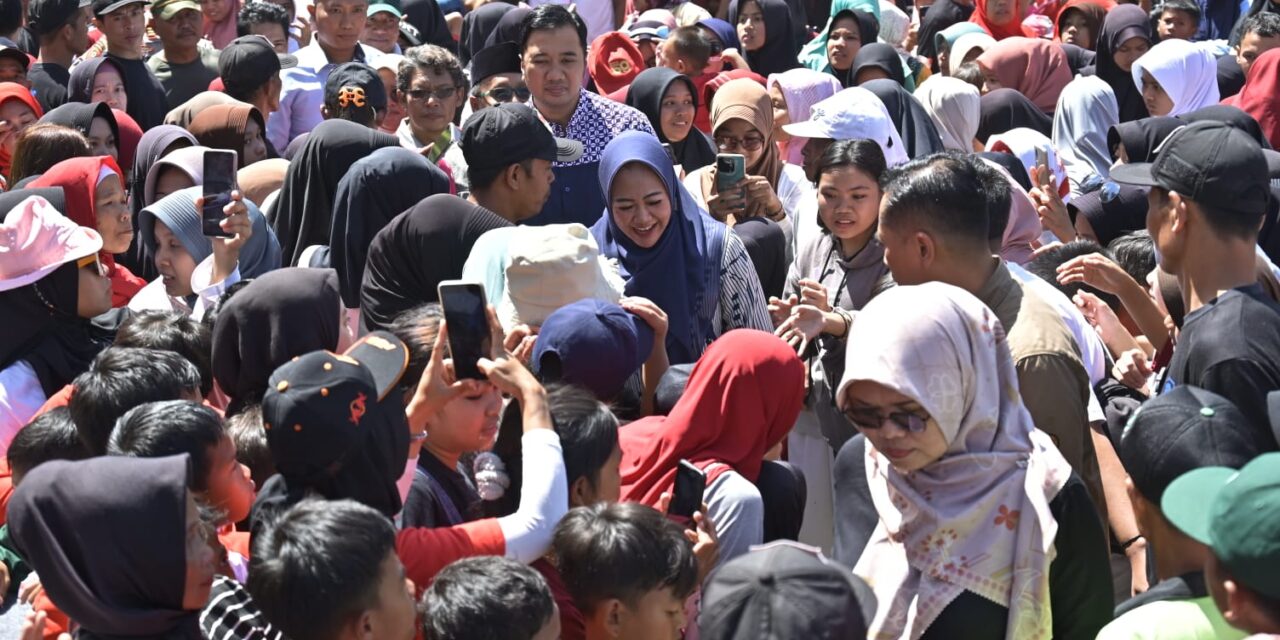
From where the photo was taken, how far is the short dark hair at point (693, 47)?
8.50 metres

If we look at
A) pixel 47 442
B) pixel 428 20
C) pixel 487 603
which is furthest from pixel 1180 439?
pixel 428 20

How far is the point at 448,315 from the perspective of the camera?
127 inches

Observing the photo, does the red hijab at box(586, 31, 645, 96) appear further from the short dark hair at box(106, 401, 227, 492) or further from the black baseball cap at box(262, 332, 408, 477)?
the black baseball cap at box(262, 332, 408, 477)

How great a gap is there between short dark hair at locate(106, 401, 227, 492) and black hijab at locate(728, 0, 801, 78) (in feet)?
22.9

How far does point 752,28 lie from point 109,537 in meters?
7.56

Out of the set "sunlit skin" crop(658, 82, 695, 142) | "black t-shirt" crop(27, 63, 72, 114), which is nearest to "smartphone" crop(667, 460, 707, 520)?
"sunlit skin" crop(658, 82, 695, 142)

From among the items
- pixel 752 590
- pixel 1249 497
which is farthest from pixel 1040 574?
pixel 752 590

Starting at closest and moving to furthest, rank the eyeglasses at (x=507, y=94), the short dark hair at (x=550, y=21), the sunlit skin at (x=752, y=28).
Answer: the short dark hair at (x=550, y=21) < the eyeglasses at (x=507, y=94) < the sunlit skin at (x=752, y=28)

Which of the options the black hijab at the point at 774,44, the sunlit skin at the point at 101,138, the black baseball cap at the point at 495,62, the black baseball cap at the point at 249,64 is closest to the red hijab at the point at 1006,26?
the black hijab at the point at 774,44

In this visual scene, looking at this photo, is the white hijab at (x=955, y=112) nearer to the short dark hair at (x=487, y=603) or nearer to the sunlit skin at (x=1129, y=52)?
the sunlit skin at (x=1129, y=52)

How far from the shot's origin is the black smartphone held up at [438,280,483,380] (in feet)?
10.6

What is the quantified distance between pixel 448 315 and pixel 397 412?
0.27 m

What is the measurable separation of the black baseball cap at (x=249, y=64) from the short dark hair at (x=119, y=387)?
11.5 feet

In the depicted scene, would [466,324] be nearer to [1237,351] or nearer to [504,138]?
[504,138]
